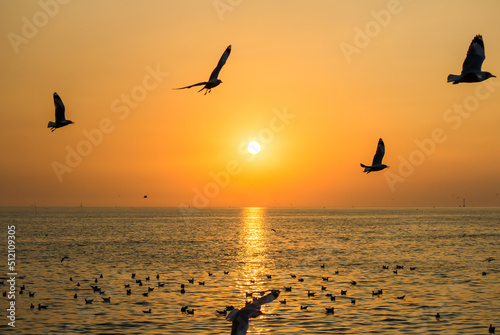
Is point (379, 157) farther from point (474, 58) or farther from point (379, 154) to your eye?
point (474, 58)

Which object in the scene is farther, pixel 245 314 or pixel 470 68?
pixel 470 68

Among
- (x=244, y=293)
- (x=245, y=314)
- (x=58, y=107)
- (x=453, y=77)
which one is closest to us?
(x=245, y=314)

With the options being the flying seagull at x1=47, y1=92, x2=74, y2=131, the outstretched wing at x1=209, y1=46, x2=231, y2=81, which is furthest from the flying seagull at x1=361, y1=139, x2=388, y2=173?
the flying seagull at x1=47, y1=92, x2=74, y2=131

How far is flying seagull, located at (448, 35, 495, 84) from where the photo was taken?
20172 millimetres

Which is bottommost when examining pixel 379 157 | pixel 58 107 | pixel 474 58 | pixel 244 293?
pixel 244 293

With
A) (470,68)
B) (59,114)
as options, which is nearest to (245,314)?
(470,68)

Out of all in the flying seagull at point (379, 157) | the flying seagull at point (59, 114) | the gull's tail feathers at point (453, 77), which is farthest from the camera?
the flying seagull at point (379, 157)

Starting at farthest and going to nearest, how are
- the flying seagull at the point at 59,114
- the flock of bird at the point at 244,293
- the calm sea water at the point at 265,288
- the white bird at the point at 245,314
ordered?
1. the flock of bird at the point at 244,293
2. the calm sea water at the point at 265,288
3. the flying seagull at the point at 59,114
4. the white bird at the point at 245,314

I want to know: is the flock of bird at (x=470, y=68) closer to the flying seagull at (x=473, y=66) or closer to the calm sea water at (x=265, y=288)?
the flying seagull at (x=473, y=66)

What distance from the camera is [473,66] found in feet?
67.6

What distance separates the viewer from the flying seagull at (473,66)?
794 inches

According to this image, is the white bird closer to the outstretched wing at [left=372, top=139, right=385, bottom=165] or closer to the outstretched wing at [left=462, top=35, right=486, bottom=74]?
the outstretched wing at [left=462, top=35, right=486, bottom=74]

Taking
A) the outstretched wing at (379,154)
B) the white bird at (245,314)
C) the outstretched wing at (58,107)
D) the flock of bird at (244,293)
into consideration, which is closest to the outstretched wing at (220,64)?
the outstretched wing at (58,107)

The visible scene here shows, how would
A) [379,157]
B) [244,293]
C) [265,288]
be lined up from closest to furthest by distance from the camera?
[379,157] → [244,293] → [265,288]
